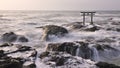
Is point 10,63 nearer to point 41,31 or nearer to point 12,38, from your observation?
point 12,38

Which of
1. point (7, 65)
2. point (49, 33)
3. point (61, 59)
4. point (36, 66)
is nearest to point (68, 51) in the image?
point (61, 59)

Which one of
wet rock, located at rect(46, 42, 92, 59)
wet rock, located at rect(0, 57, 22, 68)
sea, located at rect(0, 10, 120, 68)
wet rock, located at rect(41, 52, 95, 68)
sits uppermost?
wet rock, located at rect(0, 57, 22, 68)

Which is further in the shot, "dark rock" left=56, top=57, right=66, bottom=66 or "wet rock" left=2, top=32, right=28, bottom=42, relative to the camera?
"wet rock" left=2, top=32, right=28, bottom=42

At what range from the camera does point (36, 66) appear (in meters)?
12.4

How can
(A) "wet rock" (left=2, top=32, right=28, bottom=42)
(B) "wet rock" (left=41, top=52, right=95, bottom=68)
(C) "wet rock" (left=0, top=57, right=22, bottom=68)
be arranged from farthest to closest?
(A) "wet rock" (left=2, top=32, right=28, bottom=42) → (B) "wet rock" (left=41, top=52, right=95, bottom=68) → (C) "wet rock" (left=0, top=57, right=22, bottom=68)

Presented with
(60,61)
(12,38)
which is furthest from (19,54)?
(12,38)

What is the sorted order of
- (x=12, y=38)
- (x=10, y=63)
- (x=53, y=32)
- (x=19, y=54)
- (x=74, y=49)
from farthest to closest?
1. (x=53, y=32)
2. (x=12, y=38)
3. (x=74, y=49)
4. (x=19, y=54)
5. (x=10, y=63)

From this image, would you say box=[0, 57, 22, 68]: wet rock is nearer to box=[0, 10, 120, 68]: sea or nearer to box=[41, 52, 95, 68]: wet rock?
box=[0, 10, 120, 68]: sea

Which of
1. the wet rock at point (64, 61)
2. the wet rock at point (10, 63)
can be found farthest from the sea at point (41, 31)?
the wet rock at point (10, 63)

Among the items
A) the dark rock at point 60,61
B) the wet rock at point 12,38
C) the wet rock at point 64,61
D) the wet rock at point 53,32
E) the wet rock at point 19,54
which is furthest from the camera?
the wet rock at point 53,32

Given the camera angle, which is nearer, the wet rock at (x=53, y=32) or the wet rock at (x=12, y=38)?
the wet rock at (x=12, y=38)

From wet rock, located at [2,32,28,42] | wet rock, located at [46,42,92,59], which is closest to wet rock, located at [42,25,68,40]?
wet rock, located at [2,32,28,42]

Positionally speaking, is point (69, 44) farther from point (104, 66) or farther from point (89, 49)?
point (104, 66)

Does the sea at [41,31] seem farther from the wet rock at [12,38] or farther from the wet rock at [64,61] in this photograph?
the wet rock at [12,38]
